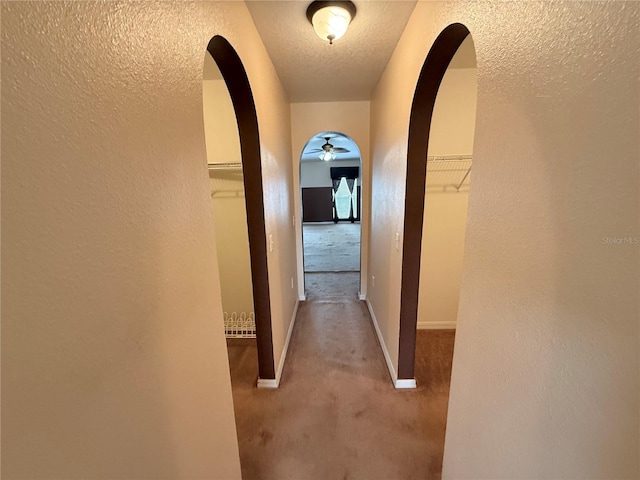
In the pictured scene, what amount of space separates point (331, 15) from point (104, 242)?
57.6 inches

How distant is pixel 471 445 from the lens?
3.15 feet

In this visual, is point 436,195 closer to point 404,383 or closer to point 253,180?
point 404,383

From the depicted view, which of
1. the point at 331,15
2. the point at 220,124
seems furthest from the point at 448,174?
the point at 220,124

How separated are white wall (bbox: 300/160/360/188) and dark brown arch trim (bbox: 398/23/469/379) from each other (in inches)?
324

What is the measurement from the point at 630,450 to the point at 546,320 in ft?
0.76

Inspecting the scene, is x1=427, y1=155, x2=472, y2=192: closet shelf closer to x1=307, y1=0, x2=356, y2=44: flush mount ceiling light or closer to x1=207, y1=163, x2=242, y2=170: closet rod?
x1=307, y1=0, x2=356, y2=44: flush mount ceiling light

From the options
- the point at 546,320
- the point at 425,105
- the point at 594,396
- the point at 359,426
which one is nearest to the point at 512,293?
the point at 546,320

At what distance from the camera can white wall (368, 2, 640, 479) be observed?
1.48 ft

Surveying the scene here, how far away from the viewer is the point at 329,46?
1822 mm

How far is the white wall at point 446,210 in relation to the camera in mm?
2359

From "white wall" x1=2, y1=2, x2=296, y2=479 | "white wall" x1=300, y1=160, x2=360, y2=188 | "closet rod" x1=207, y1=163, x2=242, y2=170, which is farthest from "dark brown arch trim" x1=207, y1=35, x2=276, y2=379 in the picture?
"white wall" x1=300, y1=160, x2=360, y2=188

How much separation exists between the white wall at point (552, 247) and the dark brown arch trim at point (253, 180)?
0.95m

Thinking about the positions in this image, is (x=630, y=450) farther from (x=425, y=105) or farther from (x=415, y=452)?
(x=425, y=105)

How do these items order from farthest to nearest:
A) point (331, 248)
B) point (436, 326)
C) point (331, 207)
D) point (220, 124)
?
point (331, 207)
point (331, 248)
point (436, 326)
point (220, 124)
